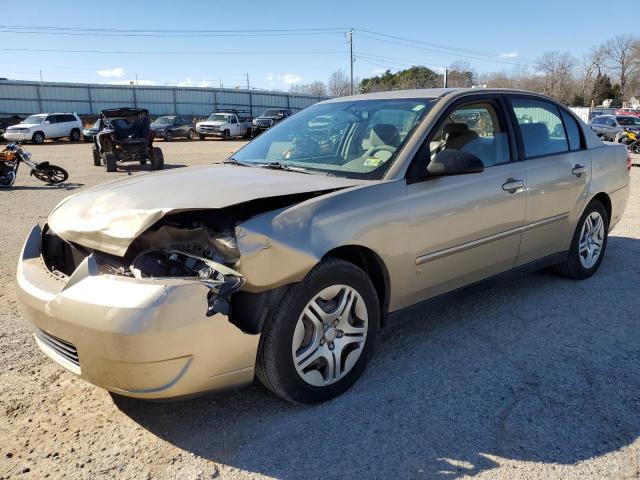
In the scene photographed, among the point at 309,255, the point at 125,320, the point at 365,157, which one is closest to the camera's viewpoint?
the point at 125,320

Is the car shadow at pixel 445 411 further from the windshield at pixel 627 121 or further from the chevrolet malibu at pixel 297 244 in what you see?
the windshield at pixel 627 121

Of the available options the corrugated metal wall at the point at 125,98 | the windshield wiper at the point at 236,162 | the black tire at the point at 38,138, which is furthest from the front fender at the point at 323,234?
the corrugated metal wall at the point at 125,98

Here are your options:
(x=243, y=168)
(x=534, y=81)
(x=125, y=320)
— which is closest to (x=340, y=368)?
(x=125, y=320)

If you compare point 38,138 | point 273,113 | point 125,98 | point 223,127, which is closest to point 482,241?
point 38,138

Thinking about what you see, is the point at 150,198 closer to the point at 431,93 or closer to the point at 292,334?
the point at 292,334

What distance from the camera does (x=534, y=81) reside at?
79562mm

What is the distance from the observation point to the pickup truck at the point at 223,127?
34.8 meters

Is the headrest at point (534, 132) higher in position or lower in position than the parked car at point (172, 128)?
lower

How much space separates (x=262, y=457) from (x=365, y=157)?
1928 millimetres

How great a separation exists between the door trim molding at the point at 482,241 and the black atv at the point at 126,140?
14.3m

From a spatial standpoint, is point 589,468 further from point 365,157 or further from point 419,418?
point 365,157

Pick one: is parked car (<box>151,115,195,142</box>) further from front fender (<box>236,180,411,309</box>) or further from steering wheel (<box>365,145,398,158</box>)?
front fender (<box>236,180,411,309</box>)

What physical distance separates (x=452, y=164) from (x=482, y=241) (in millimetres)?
734

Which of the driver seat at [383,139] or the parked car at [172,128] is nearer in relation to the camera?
the driver seat at [383,139]
